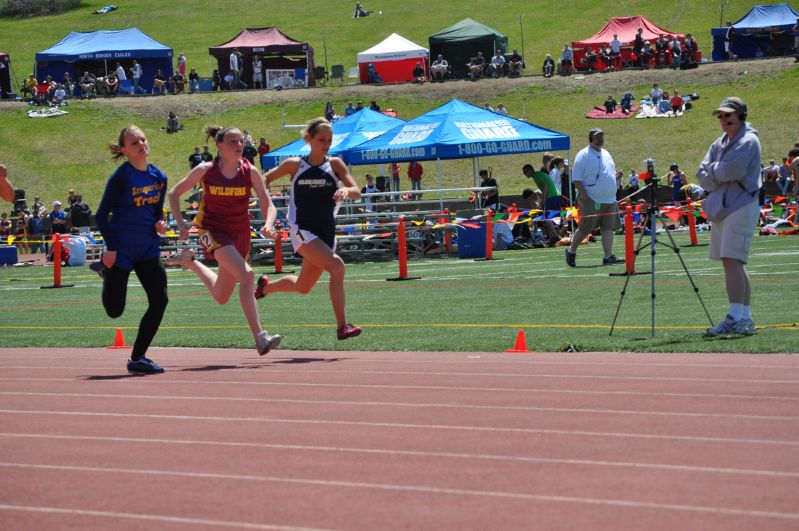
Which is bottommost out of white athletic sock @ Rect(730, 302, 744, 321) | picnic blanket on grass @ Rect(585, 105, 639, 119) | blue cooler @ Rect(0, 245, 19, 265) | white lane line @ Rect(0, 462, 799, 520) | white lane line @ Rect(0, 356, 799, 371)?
blue cooler @ Rect(0, 245, 19, 265)

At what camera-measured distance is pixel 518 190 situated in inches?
1999

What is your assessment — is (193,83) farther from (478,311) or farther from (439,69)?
(478,311)

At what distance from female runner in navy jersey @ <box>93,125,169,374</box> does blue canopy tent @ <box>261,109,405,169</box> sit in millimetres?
22867

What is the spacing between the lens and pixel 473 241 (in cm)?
2581

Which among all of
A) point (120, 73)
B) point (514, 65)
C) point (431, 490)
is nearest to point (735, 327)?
point (431, 490)

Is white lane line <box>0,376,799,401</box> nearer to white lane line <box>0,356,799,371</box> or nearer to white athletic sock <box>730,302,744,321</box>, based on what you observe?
white lane line <box>0,356,799,371</box>

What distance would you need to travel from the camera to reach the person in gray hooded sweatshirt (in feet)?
34.6

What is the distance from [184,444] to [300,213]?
15.0 feet

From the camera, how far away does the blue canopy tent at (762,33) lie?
60031mm

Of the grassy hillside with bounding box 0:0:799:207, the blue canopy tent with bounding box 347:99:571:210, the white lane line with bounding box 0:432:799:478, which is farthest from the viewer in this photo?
the grassy hillside with bounding box 0:0:799:207

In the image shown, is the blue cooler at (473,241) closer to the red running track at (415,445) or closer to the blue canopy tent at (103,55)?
the red running track at (415,445)

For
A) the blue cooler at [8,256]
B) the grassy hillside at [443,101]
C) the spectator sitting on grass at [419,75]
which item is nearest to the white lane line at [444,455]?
the blue cooler at [8,256]

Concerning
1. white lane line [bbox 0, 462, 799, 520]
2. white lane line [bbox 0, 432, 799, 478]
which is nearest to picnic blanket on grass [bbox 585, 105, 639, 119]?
white lane line [bbox 0, 432, 799, 478]

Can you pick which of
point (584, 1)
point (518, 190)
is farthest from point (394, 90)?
point (584, 1)
